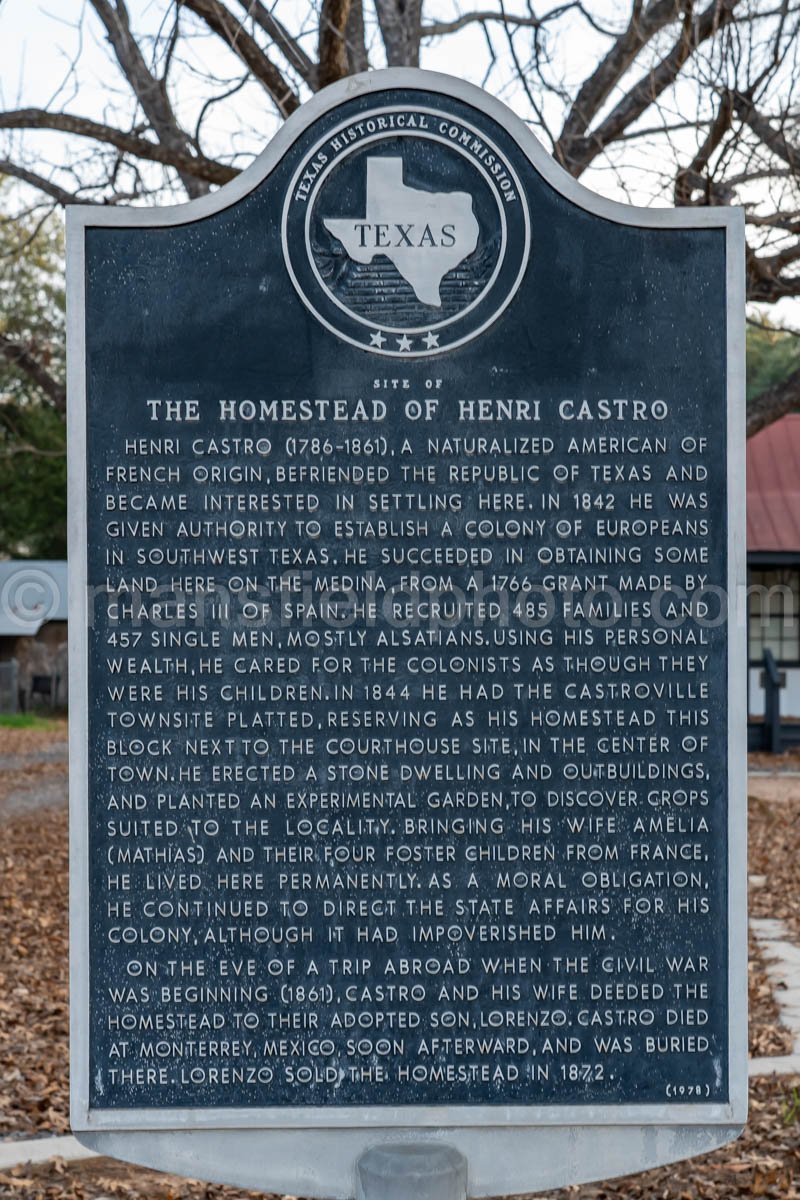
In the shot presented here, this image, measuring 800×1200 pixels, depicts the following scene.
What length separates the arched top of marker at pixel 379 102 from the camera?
3561 mm

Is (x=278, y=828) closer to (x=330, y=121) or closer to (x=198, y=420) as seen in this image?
(x=198, y=420)

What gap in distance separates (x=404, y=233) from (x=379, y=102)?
1.23 ft

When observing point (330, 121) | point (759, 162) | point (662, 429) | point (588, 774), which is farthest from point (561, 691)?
point (759, 162)

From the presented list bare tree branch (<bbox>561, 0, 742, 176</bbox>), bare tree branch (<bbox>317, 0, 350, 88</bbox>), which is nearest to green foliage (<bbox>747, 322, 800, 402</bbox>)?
bare tree branch (<bbox>561, 0, 742, 176</bbox>)

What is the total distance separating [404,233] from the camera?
3.55 metres

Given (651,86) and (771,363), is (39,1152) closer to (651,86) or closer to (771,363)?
(651,86)

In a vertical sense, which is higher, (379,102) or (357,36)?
(357,36)

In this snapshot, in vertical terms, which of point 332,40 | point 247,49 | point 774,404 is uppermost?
point 247,49

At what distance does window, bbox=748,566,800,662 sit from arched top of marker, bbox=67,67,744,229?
19984 millimetres

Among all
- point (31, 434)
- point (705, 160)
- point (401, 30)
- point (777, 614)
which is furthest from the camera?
point (31, 434)

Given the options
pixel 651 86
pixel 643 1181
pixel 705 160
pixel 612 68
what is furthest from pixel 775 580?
pixel 643 1181

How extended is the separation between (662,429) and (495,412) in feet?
1.52

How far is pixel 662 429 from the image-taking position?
3598 mm

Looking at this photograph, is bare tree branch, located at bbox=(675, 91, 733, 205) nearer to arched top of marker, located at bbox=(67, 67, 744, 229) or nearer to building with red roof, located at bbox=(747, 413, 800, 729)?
arched top of marker, located at bbox=(67, 67, 744, 229)
